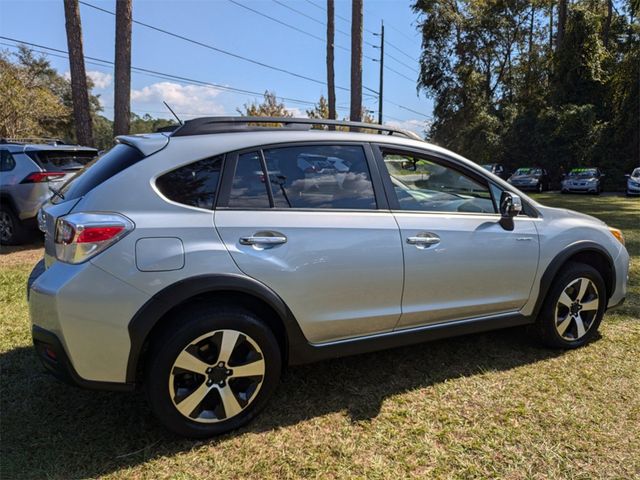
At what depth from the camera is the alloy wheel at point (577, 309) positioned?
3.74 metres

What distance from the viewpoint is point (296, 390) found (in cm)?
323

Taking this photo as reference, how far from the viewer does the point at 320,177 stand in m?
2.98

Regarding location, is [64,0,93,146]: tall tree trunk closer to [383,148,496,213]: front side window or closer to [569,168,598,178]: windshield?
[383,148,496,213]: front side window

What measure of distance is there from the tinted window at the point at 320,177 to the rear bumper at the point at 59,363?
1301mm

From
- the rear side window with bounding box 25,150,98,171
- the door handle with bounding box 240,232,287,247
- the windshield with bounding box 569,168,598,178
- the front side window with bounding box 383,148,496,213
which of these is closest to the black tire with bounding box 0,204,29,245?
the rear side window with bounding box 25,150,98,171

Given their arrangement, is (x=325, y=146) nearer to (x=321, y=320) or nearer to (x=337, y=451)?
(x=321, y=320)

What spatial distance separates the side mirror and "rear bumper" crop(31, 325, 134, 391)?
2.63m

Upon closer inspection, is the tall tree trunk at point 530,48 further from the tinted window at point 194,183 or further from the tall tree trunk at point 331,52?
the tinted window at point 194,183

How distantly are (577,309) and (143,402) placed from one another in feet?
10.7

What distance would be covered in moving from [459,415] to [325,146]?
6.07 feet

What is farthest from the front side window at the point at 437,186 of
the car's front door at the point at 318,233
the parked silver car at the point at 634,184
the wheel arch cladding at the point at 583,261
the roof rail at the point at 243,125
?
the parked silver car at the point at 634,184

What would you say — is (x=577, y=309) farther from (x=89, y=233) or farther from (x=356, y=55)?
(x=356, y=55)

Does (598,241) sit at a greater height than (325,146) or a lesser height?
lesser

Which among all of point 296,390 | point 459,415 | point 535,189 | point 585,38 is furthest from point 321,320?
point 585,38
